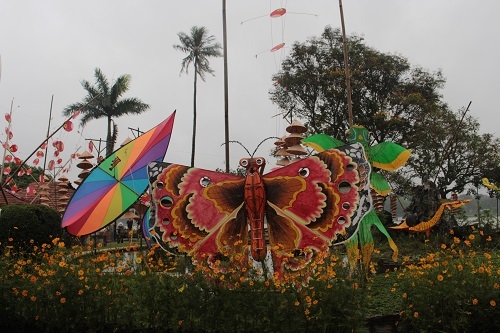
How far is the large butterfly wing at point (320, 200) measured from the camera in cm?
659

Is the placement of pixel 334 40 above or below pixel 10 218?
above

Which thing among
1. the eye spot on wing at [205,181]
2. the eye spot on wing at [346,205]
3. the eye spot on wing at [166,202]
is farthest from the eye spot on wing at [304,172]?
the eye spot on wing at [166,202]

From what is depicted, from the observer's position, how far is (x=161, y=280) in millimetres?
5934

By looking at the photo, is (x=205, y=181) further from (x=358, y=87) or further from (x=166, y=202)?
(x=358, y=87)

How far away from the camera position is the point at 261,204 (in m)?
6.94

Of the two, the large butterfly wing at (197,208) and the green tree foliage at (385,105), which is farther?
the green tree foliage at (385,105)

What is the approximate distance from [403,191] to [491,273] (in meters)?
22.6

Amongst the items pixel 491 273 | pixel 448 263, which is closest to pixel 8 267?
pixel 448 263

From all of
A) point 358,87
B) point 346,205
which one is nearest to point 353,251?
point 346,205

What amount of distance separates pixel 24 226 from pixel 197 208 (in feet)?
19.8

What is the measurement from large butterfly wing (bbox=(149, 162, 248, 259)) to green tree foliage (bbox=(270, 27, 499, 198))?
18.6m

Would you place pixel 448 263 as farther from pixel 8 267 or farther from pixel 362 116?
pixel 362 116

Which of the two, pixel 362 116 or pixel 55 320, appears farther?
pixel 362 116

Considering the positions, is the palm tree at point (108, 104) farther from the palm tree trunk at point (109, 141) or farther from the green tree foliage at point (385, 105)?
the green tree foliage at point (385, 105)
